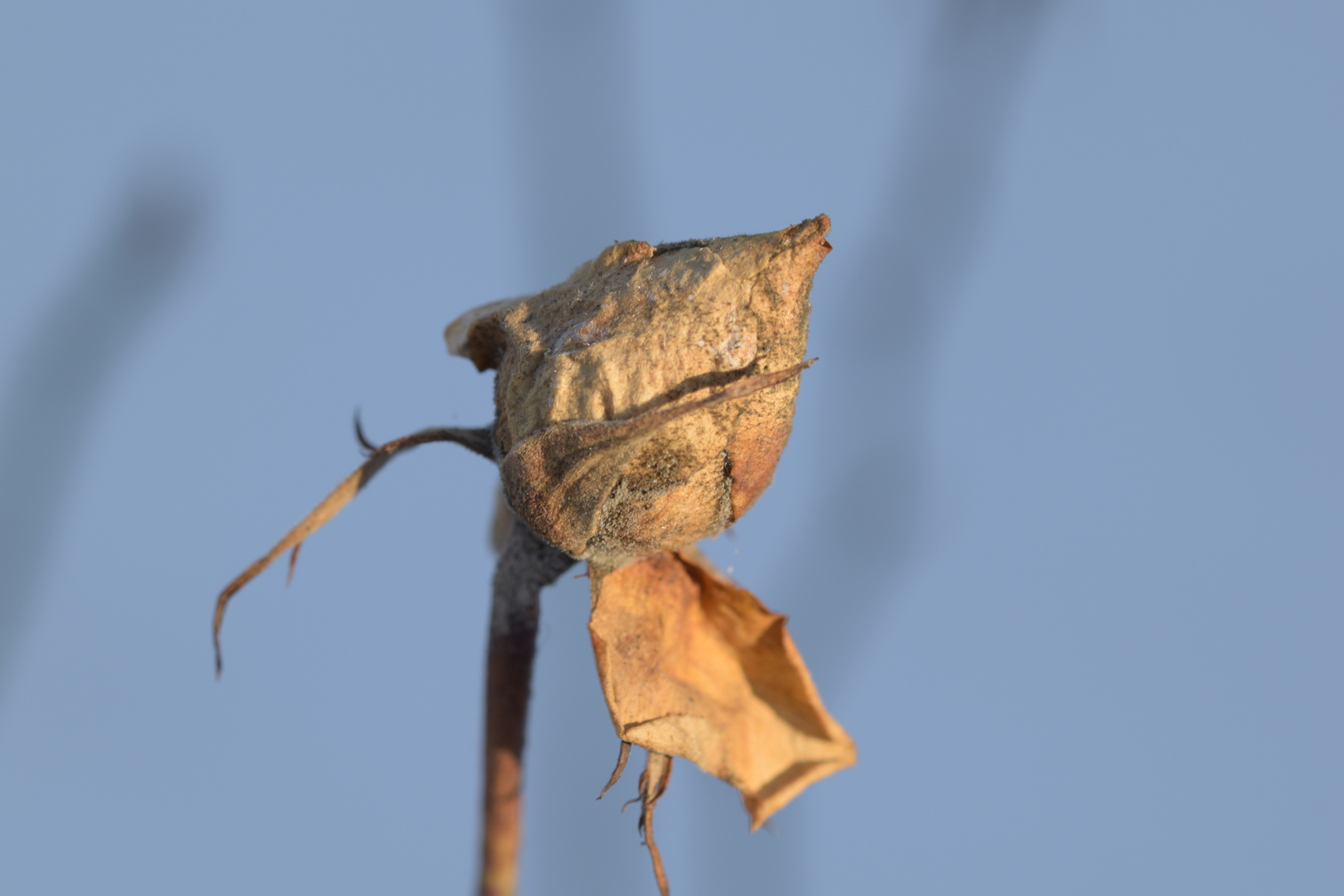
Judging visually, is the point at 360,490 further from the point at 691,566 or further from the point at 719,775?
the point at 719,775

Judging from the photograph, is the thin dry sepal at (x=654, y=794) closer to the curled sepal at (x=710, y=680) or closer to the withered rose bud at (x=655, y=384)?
the curled sepal at (x=710, y=680)

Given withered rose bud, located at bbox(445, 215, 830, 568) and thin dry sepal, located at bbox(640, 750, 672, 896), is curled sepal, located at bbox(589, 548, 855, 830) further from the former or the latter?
withered rose bud, located at bbox(445, 215, 830, 568)

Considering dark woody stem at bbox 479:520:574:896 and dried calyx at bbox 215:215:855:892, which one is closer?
dried calyx at bbox 215:215:855:892

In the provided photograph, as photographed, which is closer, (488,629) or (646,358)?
(646,358)

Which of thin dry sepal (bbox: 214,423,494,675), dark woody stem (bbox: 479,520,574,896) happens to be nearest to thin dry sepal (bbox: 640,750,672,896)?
dark woody stem (bbox: 479,520,574,896)

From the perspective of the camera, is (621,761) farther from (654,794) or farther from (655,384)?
(655,384)

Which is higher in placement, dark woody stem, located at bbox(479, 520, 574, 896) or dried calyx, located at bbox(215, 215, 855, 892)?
dried calyx, located at bbox(215, 215, 855, 892)

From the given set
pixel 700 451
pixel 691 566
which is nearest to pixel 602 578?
pixel 691 566
